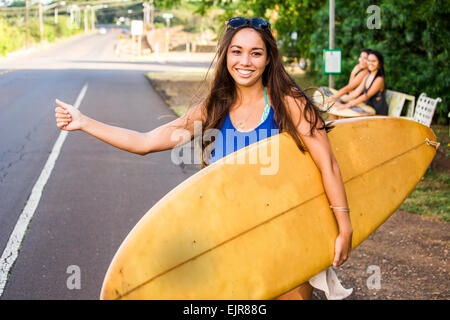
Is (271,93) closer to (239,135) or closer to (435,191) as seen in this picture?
(239,135)

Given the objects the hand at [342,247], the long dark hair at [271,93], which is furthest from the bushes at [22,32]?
the hand at [342,247]

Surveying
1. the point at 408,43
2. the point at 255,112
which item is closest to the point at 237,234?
the point at 255,112

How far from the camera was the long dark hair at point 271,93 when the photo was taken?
8.14 ft

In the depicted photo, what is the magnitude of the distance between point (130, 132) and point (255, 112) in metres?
→ 0.59

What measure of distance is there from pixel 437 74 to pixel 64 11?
11524 cm

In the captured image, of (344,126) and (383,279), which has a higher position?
(344,126)

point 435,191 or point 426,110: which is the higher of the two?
point 426,110

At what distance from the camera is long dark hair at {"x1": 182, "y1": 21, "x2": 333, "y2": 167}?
8.14ft

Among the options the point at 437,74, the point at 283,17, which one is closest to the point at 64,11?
the point at 283,17

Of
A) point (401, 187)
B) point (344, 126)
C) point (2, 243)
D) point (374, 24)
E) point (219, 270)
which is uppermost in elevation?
point (374, 24)

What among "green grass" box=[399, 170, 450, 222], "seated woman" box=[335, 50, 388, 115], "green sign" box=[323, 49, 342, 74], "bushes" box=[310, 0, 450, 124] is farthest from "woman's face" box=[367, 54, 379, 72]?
"bushes" box=[310, 0, 450, 124]

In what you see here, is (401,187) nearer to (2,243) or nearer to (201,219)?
(201,219)

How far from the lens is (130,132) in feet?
8.72
